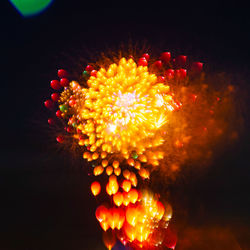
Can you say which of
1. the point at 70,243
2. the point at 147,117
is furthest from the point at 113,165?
the point at 70,243

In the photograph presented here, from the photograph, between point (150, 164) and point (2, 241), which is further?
point (150, 164)

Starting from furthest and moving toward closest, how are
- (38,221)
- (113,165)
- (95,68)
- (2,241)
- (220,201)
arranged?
(95,68) → (113,165) → (220,201) → (38,221) → (2,241)

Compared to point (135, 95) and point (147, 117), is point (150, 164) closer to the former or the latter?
point (147, 117)

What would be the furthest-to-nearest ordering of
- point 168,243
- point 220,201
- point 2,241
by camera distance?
point 220,201, point 2,241, point 168,243

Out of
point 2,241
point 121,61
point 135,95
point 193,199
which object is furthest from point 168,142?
point 2,241

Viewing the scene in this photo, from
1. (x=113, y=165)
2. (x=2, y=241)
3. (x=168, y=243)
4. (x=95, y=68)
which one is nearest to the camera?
(x=168, y=243)

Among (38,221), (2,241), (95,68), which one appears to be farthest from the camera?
(95,68)

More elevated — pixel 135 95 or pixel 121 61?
pixel 121 61

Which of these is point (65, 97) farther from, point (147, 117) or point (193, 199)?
point (193, 199)

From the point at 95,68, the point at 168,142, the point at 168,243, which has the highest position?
the point at 95,68
